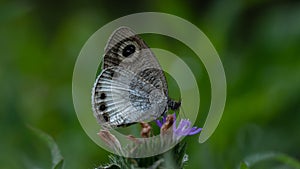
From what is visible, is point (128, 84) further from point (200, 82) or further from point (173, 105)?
point (200, 82)

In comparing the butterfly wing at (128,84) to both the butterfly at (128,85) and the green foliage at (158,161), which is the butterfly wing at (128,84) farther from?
the green foliage at (158,161)

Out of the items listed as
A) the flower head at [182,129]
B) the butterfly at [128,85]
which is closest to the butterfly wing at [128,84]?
the butterfly at [128,85]

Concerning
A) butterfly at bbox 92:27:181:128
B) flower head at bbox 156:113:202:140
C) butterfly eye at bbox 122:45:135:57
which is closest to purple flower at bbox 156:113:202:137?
flower head at bbox 156:113:202:140

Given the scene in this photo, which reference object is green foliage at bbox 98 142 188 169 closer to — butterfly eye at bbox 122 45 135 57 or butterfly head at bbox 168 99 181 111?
butterfly head at bbox 168 99 181 111

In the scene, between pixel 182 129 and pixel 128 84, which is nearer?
pixel 182 129

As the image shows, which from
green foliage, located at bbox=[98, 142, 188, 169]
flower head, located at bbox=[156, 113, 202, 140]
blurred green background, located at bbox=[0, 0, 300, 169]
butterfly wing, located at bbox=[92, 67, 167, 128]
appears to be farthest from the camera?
blurred green background, located at bbox=[0, 0, 300, 169]

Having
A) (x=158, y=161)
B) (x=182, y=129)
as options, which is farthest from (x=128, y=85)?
(x=158, y=161)

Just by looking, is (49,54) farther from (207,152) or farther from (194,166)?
(207,152)
